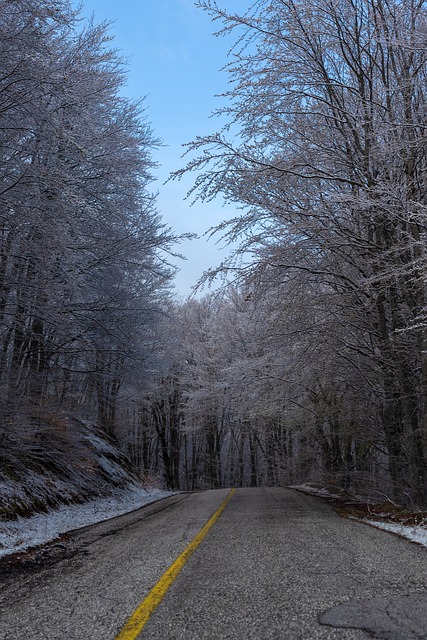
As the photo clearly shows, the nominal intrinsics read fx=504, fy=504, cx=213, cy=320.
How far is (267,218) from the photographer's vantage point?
10.8 m

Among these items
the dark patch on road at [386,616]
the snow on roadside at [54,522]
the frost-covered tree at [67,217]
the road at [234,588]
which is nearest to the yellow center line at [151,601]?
the road at [234,588]

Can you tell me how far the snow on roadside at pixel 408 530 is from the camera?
627cm

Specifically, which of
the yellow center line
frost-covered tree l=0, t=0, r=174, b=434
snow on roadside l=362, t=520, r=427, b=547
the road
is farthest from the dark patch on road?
frost-covered tree l=0, t=0, r=174, b=434

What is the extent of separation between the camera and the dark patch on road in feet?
9.82

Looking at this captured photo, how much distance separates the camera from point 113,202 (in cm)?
1338

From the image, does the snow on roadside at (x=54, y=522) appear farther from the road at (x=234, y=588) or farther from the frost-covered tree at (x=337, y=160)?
the frost-covered tree at (x=337, y=160)

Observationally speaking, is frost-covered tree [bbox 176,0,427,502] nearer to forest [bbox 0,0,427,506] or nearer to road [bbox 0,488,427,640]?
forest [bbox 0,0,427,506]

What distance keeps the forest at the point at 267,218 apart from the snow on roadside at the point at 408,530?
Answer: 6.16ft

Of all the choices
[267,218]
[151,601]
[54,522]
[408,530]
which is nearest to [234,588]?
[151,601]

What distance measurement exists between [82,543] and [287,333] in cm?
640

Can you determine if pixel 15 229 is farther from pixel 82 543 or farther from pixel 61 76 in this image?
pixel 82 543

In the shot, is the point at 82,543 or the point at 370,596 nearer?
the point at 370,596

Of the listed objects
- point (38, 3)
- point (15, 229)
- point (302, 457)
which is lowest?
point (302, 457)

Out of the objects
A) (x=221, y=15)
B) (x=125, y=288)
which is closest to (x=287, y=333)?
(x=125, y=288)
